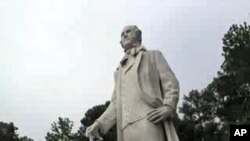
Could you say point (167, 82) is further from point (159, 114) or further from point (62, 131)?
point (62, 131)

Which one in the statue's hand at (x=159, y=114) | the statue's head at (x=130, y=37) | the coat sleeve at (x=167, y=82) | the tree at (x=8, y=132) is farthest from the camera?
the tree at (x=8, y=132)

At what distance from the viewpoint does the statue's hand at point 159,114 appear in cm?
991

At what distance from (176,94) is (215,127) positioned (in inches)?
2037

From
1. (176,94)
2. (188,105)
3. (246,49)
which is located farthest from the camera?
(188,105)

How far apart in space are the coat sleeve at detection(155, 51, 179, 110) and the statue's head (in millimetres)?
419

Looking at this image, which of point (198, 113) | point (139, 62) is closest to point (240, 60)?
point (198, 113)

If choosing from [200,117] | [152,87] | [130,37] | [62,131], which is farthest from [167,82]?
[200,117]

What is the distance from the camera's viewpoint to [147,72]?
34.5 feet

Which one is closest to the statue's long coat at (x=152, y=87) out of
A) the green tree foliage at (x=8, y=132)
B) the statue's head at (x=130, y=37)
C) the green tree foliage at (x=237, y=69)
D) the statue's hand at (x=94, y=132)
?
the statue's hand at (x=94, y=132)

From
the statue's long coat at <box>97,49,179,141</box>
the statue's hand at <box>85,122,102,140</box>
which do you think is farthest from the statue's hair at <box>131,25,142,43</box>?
the statue's hand at <box>85,122,102,140</box>

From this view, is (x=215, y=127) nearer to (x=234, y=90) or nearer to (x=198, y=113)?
(x=198, y=113)

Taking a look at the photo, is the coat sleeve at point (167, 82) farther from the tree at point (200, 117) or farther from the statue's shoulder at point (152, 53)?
the tree at point (200, 117)

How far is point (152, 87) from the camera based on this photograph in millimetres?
10391

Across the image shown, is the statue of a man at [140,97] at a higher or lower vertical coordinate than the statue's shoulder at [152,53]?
lower
